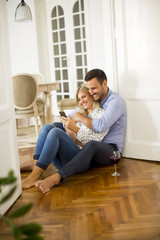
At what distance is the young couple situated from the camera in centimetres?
257

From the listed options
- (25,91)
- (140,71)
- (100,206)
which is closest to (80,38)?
(25,91)

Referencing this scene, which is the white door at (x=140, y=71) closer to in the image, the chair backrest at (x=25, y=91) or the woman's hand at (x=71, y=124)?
the woman's hand at (x=71, y=124)

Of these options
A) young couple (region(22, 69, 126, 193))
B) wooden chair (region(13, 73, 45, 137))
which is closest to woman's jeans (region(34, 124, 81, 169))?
young couple (region(22, 69, 126, 193))

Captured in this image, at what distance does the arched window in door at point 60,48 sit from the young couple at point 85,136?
13.0 ft

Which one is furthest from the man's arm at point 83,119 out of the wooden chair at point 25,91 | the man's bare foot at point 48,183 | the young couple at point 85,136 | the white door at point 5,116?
the wooden chair at point 25,91

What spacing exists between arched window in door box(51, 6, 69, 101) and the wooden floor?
4.33 m

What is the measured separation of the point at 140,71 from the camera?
3100mm

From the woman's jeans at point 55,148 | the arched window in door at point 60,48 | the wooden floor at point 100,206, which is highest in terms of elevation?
the arched window in door at point 60,48

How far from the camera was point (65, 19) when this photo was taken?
267 inches

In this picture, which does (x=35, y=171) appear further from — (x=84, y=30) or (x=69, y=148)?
(x=84, y=30)

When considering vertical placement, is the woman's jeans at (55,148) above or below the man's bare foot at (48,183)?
above

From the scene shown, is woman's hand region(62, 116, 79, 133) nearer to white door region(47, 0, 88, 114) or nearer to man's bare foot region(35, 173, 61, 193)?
man's bare foot region(35, 173, 61, 193)

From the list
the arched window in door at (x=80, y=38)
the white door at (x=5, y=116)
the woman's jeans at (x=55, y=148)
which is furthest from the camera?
the arched window in door at (x=80, y=38)

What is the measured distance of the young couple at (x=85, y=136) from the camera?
257cm
